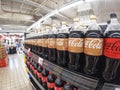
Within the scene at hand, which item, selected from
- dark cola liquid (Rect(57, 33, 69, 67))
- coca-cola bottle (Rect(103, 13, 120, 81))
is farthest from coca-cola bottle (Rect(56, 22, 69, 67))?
coca-cola bottle (Rect(103, 13, 120, 81))

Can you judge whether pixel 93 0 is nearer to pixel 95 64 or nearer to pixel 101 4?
pixel 101 4

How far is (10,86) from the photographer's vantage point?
3.28 metres

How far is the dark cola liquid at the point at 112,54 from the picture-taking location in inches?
20.1

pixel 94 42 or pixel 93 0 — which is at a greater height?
pixel 93 0

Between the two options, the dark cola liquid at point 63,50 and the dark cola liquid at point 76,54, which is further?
the dark cola liquid at point 63,50

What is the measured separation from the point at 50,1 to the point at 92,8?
2046mm

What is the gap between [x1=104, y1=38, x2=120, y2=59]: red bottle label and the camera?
507 millimetres

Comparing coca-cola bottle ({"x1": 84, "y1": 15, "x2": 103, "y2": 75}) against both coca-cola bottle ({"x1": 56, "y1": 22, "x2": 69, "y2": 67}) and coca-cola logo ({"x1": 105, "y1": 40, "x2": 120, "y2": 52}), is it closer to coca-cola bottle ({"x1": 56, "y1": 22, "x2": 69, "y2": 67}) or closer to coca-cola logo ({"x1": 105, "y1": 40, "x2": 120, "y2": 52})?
coca-cola logo ({"x1": 105, "y1": 40, "x2": 120, "y2": 52})

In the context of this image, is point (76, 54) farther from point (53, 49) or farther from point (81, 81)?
point (53, 49)

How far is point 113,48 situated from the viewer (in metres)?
0.52

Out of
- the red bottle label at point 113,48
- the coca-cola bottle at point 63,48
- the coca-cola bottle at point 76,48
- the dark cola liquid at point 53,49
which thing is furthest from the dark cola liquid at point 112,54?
the dark cola liquid at point 53,49

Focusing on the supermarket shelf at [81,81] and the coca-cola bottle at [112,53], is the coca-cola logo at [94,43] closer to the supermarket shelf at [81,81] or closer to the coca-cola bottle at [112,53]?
the coca-cola bottle at [112,53]

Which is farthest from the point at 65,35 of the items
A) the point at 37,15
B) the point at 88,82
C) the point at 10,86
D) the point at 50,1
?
the point at 37,15

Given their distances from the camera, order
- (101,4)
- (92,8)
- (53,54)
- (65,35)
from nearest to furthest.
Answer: (65,35) < (53,54) < (101,4) < (92,8)
